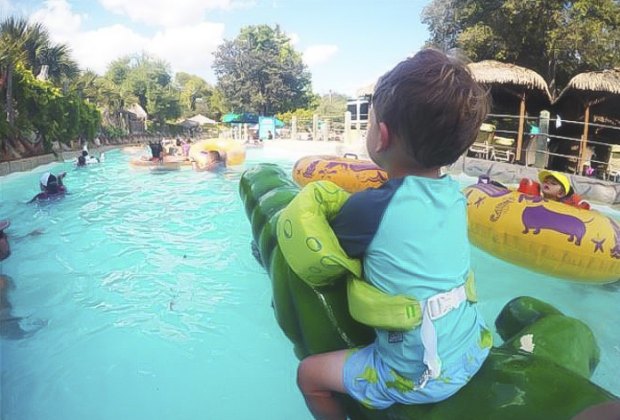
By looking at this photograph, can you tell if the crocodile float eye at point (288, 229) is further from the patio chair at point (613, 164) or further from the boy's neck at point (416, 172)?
the patio chair at point (613, 164)

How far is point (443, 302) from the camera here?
1185 mm

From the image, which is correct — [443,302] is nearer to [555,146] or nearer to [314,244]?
[314,244]

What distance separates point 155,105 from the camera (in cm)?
3706

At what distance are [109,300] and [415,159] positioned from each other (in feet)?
10.7

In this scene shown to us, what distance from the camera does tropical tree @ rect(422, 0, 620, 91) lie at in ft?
39.8

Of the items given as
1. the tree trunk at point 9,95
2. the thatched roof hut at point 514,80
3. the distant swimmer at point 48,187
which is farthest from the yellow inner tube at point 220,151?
the thatched roof hut at point 514,80

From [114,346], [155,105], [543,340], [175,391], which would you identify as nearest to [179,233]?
[114,346]

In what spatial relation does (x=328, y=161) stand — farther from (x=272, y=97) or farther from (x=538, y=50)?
(x=272, y=97)

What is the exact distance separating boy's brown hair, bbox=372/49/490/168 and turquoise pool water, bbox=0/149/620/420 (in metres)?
1.72

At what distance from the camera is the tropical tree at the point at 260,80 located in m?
38.7

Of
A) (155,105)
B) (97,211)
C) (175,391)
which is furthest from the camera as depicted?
(155,105)

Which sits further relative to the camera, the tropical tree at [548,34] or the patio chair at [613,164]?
the tropical tree at [548,34]

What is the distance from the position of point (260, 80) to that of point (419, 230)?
132 feet

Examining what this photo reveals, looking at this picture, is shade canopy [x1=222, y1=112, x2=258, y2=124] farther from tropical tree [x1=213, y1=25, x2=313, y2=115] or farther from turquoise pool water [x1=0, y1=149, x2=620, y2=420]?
turquoise pool water [x1=0, y1=149, x2=620, y2=420]
